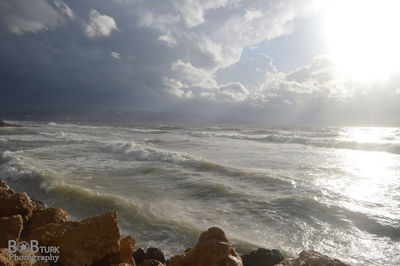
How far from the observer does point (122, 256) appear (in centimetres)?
335

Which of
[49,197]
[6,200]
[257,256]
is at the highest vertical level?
[6,200]

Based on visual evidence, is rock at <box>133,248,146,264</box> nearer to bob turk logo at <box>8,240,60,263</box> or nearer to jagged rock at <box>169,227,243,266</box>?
jagged rock at <box>169,227,243,266</box>

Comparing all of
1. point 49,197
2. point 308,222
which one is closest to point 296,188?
point 308,222

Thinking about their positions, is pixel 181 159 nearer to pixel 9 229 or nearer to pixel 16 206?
pixel 16 206

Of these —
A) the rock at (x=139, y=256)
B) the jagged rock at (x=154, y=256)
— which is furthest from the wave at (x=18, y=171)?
the jagged rock at (x=154, y=256)

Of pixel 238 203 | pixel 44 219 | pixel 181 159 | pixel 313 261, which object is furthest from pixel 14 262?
pixel 181 159

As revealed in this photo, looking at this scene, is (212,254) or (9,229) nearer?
(212,254)

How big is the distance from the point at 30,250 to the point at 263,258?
10.5 feet

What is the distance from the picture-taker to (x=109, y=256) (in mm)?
3293

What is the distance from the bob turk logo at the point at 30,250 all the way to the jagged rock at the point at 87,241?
6 cm

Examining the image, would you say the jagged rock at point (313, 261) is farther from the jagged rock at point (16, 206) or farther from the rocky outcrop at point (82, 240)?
the jagged rock at point (16, 206)

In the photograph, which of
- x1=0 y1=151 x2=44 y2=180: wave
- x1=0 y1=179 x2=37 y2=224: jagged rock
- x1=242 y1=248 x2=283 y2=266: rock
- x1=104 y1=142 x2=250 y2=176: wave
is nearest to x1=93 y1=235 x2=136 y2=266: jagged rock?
x1=242 y1=248 x2=283 y2=266: rock

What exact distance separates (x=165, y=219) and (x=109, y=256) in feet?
7.71

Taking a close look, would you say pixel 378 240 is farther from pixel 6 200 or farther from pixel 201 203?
pixel 6 200
